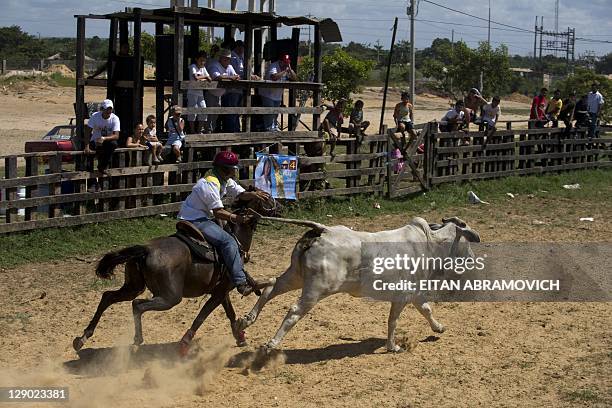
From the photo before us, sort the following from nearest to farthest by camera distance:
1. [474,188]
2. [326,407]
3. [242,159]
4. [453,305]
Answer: [326,407] → [453,305] → [242,159] → [474,188]

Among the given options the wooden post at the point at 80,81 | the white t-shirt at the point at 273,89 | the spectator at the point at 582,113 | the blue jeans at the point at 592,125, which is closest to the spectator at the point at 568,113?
the spectator at the point at 582,113

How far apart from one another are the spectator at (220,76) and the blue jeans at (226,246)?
792 cm

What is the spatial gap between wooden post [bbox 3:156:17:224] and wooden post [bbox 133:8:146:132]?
12.8 ft

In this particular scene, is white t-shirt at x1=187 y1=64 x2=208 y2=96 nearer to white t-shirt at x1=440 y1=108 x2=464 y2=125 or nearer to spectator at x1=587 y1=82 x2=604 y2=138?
white t-shirt at x1=440 y1=108 x2=464 y2=125

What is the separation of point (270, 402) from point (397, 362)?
5.65 feet

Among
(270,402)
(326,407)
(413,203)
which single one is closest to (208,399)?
(270,402)

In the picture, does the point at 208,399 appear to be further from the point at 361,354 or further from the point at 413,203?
the point at 413,203

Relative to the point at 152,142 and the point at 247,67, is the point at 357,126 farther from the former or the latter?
the point at 152,142

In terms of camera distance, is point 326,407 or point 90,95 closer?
point 326,407

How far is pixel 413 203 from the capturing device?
19438mm

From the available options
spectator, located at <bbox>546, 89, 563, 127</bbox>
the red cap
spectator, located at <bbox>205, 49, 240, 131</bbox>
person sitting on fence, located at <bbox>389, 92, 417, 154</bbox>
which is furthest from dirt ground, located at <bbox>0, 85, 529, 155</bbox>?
the red cap

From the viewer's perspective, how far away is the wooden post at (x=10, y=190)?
45.4 feet

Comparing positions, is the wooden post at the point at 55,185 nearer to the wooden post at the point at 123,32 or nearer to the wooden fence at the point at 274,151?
the wooden fence at the point at 274,151

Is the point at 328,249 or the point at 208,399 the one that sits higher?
the point at 328,249
